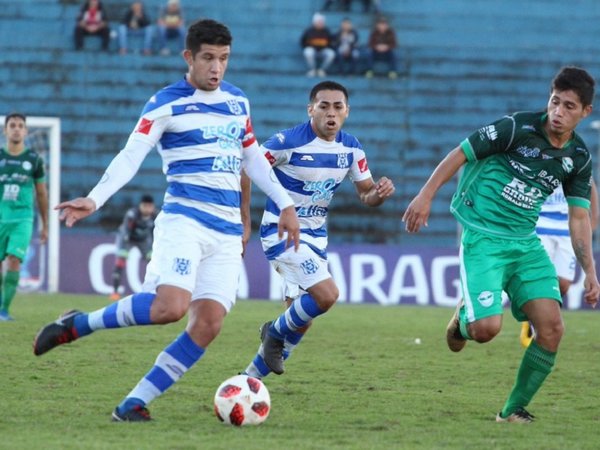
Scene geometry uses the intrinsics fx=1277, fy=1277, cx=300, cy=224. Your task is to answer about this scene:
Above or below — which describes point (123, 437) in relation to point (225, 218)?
below

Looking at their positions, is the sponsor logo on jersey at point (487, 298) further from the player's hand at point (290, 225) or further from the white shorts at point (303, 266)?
the white shorts at point (303, 266)

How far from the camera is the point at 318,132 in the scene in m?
9.62

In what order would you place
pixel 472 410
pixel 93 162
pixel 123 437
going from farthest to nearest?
1. pixel 93 162
2. pixel 472 410
3. pixel 123 437

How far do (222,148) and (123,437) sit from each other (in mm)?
1760

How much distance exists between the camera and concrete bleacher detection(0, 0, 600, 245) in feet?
81.4

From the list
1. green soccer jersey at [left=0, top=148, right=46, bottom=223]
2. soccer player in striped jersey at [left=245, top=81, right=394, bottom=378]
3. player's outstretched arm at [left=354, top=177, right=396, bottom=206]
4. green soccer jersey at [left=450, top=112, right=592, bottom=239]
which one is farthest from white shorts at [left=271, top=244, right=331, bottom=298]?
green soccer jersey at [left=0, top=148, right=46, bottom=223]

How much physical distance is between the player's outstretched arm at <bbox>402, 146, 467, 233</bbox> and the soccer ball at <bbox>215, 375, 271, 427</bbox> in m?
1.30

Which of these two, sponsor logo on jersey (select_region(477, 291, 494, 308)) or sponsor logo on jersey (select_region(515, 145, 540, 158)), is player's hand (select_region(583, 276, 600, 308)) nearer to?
sponsor logo on jersey (select_region(477, 291, 494, 308))

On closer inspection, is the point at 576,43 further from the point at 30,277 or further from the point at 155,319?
the point at 155,319

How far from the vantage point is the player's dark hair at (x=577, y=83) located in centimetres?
762

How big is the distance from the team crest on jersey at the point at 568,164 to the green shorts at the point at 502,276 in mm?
500

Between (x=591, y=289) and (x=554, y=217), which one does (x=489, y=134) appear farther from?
(x=554, y=217)

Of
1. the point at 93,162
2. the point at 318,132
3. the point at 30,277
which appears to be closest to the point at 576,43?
the point at 93,162

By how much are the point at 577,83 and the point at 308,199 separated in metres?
2.53
